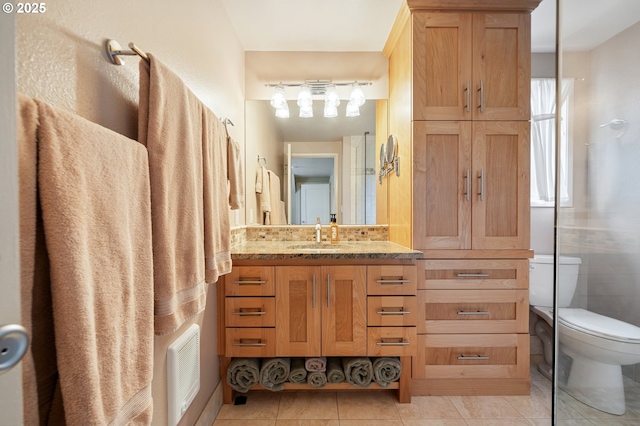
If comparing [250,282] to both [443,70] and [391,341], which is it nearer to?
[391,341]

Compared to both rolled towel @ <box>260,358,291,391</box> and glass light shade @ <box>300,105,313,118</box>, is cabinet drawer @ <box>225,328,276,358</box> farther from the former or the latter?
glass light shade @ <box>300,105,313,118</box>

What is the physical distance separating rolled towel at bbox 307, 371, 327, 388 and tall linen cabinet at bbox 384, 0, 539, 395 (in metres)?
0.59

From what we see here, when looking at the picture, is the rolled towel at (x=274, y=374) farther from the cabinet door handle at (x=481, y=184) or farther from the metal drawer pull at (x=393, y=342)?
the cabinet door handle at (x=481, y=184)

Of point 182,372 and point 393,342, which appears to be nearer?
point 182,372

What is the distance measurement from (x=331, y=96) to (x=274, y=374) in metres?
1.95

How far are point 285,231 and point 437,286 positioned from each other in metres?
1.16

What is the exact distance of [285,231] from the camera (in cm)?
206

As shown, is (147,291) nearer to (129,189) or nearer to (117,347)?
(117,347)

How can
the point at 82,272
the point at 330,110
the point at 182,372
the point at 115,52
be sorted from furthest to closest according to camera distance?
the point at 330,110 → the point at 182,372 → the point at 115,52 → the point at 82,272

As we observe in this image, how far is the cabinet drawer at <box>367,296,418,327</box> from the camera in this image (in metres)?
1.42

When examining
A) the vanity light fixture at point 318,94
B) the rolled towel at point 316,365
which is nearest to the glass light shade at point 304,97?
the vanity light fixture at point 318,94

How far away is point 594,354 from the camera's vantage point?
1376 mm

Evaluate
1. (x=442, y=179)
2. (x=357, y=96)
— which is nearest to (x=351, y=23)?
(x=357, y=96)

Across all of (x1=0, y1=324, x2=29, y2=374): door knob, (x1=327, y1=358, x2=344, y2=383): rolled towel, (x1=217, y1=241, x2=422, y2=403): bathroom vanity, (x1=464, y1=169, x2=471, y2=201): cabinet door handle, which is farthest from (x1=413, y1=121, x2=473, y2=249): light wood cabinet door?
(x1=0, y1=324, x2=29, y2=374): door knob
